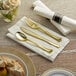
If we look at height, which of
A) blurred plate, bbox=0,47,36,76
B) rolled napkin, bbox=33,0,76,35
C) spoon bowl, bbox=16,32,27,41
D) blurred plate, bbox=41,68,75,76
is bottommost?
blurred plate, bbox=41,68,75,76

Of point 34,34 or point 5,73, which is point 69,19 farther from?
point 5,73

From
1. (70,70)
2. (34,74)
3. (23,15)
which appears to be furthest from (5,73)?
(23,15)

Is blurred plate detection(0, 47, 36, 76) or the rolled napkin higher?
the rolled napkin

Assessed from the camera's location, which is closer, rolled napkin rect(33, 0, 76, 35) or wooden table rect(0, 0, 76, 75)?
wooden table rect(0, 0, 76, 75)

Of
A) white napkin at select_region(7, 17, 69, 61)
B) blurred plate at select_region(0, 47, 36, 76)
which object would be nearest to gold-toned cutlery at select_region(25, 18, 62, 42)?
white napkin at select_region(7, 17, 69, 61)

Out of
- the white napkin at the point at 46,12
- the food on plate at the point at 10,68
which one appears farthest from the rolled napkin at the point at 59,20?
the food on plate at the point at 10,68

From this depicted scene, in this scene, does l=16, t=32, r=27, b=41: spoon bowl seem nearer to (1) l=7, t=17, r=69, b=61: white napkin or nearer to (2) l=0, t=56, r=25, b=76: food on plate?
(1) l=7, t=17, r=69, b=61: white napkin
